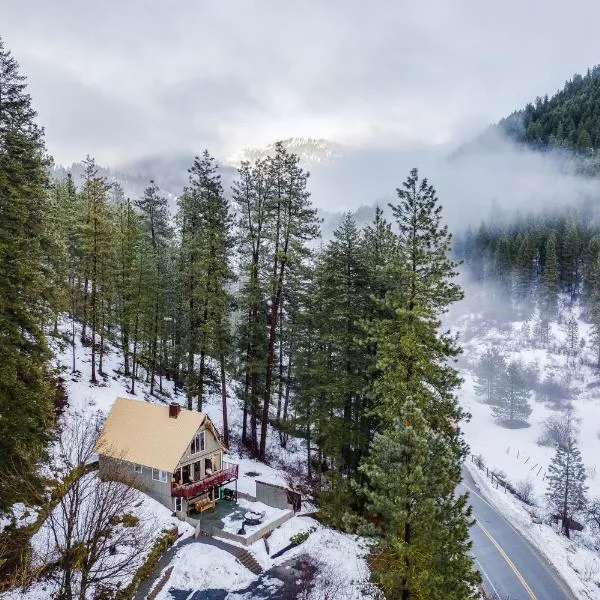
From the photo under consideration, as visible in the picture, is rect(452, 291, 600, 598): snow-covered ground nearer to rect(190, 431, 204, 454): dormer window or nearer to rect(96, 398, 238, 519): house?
rect(96, 398, 238, 519): house

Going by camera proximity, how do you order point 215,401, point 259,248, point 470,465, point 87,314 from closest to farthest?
point 259,248
point 87,314
point 215,401
point 470,465

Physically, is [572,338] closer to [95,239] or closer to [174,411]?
[174,411]

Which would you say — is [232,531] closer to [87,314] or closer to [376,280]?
[376,280]

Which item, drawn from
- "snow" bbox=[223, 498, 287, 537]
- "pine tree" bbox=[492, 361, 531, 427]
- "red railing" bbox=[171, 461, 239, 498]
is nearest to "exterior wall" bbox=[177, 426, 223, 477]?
"red railing" bbox=[171, 461, 239, 498]

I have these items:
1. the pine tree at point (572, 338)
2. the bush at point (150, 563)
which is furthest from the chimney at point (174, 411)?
the pine tree at point (572, 338)

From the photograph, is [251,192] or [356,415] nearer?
[356,415]

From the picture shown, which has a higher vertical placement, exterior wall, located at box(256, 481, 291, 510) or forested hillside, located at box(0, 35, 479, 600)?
forested hillside, located at box(0, 35, 479, 600)

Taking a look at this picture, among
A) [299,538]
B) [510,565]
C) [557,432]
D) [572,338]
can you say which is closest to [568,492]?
[510,565]

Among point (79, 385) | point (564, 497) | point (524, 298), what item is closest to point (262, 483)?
point (79, 385)
